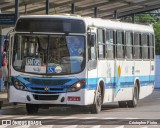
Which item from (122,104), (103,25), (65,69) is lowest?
(122,104)

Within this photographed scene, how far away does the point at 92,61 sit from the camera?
19.5m

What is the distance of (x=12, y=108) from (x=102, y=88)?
388cm

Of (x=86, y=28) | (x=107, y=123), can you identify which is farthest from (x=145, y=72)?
(x=107, y=123)

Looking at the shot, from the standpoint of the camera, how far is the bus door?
757 inches

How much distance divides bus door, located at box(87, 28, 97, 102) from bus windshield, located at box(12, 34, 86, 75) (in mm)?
278

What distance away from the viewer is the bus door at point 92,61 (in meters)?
19.2

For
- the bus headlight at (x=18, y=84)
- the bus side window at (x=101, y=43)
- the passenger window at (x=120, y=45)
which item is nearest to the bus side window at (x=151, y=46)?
the passenger window at (x=120, y=45)

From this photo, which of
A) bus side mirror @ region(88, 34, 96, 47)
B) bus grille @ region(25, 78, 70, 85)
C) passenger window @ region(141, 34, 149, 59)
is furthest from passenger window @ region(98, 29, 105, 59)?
passenger window @ region(141, 34, 149, 59)

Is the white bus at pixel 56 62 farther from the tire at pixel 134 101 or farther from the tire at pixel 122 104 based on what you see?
the tire at pixel 122 104

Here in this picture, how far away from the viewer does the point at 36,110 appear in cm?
2050

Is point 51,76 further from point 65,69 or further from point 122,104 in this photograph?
point 122,104

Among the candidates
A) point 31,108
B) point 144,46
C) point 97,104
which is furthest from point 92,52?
point 144,46

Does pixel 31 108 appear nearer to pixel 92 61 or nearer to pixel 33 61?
pixel 33 61

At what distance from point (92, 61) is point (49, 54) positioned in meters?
1.34
